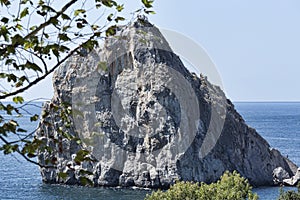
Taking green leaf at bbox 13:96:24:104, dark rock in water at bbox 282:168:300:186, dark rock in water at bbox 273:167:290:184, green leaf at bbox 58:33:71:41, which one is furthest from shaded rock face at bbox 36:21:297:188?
green leaf at bbox 58:33:71:41

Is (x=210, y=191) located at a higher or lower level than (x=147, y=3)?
lower

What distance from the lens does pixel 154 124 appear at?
64.4 metres

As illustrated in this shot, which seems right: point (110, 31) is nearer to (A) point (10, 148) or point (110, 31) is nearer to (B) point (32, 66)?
(B) point (32, 66)

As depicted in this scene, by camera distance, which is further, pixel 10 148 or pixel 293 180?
pixel 293 180

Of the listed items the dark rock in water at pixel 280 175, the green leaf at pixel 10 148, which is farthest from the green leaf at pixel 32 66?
the dark rock in water at pixel 280 175

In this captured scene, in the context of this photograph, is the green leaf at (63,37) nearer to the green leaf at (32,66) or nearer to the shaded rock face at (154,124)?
the green leaf at (32,66)

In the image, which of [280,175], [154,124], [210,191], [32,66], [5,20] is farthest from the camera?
[280,175]

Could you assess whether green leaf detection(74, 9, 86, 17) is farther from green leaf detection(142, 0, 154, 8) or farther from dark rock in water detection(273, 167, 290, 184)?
dark rock in water detection(273, 167, 290, 184)

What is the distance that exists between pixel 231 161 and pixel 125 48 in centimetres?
1520

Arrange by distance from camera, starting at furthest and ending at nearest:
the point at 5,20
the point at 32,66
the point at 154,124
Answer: the point at 154,124 < the point at 5,20 < the point at 32,66

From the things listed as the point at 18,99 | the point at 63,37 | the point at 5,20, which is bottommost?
the point at 18,99

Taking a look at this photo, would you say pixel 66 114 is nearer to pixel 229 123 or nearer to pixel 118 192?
pixel 118 192

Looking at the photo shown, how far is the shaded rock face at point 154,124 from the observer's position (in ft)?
207

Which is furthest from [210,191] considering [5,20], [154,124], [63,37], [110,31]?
[154,124]
